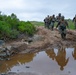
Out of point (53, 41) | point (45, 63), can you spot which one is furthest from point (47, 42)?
point (45, 63)

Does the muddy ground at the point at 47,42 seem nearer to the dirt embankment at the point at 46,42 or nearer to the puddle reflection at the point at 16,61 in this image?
the dirt embankment at the point at 46,42

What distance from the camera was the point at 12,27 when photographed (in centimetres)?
2638

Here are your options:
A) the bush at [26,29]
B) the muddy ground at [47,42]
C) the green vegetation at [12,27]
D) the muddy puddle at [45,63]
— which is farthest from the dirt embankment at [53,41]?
the muddy puddle at [45,63]

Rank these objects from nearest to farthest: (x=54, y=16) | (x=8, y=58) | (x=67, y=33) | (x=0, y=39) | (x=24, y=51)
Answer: (x=8, y=58)
(x=24, y=51)
(x=0, y=39)
(x=67, y=33)
(x=54, y=16)

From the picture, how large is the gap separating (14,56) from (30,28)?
7.54 meters

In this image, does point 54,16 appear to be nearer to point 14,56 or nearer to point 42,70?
point 14,56

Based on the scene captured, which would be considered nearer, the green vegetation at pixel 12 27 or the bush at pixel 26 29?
the green vegetation at pixel 12 27

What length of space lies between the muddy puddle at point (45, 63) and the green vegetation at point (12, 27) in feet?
12.5

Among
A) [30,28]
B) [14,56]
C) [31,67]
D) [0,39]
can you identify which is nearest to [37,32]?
[30,28]

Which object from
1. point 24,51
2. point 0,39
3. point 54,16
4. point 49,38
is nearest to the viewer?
point 24,51

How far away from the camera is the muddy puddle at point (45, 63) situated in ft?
50.6

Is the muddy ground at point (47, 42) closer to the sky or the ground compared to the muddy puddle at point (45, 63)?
closer to the sky

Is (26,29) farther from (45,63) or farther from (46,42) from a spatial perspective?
(45,63)

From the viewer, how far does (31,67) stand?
53.6 ft
